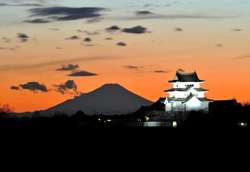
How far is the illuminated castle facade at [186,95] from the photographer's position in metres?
101

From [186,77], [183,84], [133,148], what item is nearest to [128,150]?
[133,148]

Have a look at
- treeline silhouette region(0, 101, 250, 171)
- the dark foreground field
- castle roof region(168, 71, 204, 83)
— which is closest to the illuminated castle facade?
castle roof region(168, 71, 204, 83)

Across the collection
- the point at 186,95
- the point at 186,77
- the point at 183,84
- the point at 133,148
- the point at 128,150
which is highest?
the point at 186,77

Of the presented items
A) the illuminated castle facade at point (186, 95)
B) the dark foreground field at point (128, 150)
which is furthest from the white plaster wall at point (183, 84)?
the dark foreground field at point (128, 150)

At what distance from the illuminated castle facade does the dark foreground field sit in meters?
25.3

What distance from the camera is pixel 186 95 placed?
103125 millimetres

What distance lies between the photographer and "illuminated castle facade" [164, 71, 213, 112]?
101062 millimetres

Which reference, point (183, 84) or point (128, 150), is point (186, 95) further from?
point (128, 150)

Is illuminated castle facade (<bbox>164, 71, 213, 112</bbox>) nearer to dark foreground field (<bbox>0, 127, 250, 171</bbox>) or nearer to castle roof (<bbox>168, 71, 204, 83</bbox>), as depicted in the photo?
castle roof (<bbox>168, 71, 204, 83</bbox>)

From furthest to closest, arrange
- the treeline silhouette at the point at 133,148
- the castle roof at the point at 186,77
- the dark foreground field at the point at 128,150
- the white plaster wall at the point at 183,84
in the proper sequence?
the castle roof at the point at 186,77
the white plaster wall at the point at 183,84
the treeline silhouette at the point at 133,148
the dark foreground field at the point at 128,150

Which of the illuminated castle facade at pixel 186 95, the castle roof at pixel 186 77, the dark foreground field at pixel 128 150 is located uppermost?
the castle roof at pixel 186 77

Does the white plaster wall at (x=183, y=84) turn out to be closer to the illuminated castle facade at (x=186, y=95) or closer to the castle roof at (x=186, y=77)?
the illuminated castle facade at (x=186, y=95)

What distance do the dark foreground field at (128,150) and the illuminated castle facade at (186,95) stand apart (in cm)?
2529

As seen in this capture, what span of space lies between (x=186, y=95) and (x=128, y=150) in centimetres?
5142
